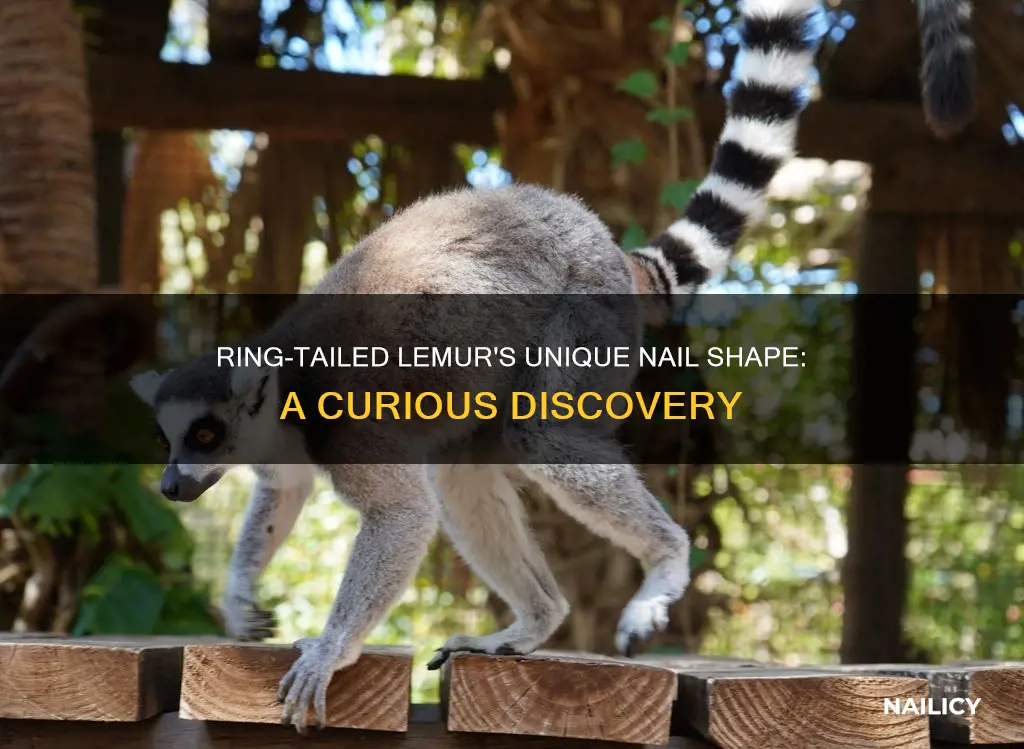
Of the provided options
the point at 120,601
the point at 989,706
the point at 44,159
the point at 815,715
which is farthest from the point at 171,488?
the point at 44,159

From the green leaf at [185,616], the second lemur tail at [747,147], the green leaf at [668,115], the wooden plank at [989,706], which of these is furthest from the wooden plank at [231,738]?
the green leaf at [668,115]

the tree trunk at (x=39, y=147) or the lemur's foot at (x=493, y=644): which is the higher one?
the tree trunk at (x=39, y=147)

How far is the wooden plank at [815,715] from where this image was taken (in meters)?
2.08

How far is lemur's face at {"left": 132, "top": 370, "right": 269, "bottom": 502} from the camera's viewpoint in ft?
7.68

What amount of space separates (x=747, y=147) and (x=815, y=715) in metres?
1.49

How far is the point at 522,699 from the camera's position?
2.07 metres

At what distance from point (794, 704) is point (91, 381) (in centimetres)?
289

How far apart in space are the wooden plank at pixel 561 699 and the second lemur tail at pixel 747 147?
3.92ft

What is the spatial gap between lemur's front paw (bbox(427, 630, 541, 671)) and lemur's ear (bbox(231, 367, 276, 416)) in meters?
0.73

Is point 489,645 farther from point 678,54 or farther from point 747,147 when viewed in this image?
point 678,54

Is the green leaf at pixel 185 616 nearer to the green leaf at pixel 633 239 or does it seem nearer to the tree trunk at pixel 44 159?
the tree trunk at pixel 44 159

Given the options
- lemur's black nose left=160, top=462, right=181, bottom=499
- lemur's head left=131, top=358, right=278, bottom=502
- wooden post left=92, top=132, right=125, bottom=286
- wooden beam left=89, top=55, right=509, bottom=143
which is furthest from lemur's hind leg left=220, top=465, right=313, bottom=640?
wooden post left=92, top=132, right=125, bottom=286

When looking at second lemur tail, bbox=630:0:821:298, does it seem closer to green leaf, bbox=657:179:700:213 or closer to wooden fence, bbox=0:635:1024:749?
green leaf, bbox=657:179:700:213

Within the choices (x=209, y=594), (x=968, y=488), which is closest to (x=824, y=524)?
(x=968, y=488)
